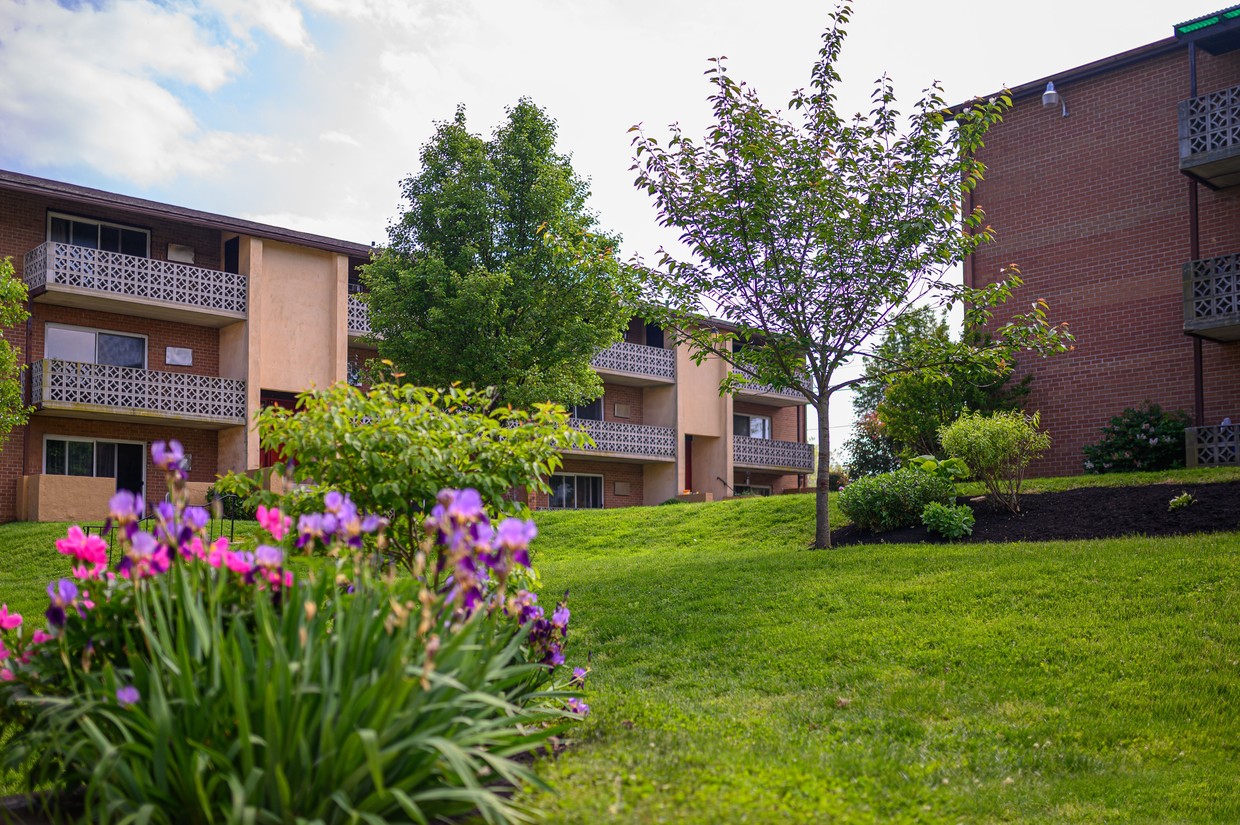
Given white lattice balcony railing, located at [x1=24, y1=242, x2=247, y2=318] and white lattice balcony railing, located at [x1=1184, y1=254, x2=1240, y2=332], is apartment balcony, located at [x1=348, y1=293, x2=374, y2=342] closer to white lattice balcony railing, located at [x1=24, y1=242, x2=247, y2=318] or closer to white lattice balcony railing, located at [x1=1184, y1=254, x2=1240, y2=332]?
white lattice balcony railing, located at [x1=24, y1=242, x2=247, y2=318]

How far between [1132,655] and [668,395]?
26969mm

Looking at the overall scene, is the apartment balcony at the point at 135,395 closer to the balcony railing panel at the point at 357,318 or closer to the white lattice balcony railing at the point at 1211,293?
the balcony railing panel at the point at 357,318

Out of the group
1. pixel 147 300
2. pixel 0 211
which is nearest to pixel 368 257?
pixel 147 300

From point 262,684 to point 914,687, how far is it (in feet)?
17.4

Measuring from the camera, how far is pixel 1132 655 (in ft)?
25.9

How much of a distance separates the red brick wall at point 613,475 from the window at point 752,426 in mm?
5091

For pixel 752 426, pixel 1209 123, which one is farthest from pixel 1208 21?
pixel 752 426

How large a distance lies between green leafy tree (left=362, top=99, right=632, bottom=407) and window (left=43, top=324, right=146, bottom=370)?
24.4ft

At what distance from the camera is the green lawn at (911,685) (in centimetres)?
495

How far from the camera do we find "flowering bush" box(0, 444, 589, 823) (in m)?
3.51

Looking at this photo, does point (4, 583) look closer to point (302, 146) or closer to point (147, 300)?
point (302, 146)

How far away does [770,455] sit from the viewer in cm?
3719

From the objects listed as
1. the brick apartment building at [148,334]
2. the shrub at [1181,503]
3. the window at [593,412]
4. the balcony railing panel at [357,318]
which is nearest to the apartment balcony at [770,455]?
the window at [593,412]

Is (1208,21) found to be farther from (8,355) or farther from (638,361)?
(8,355)
